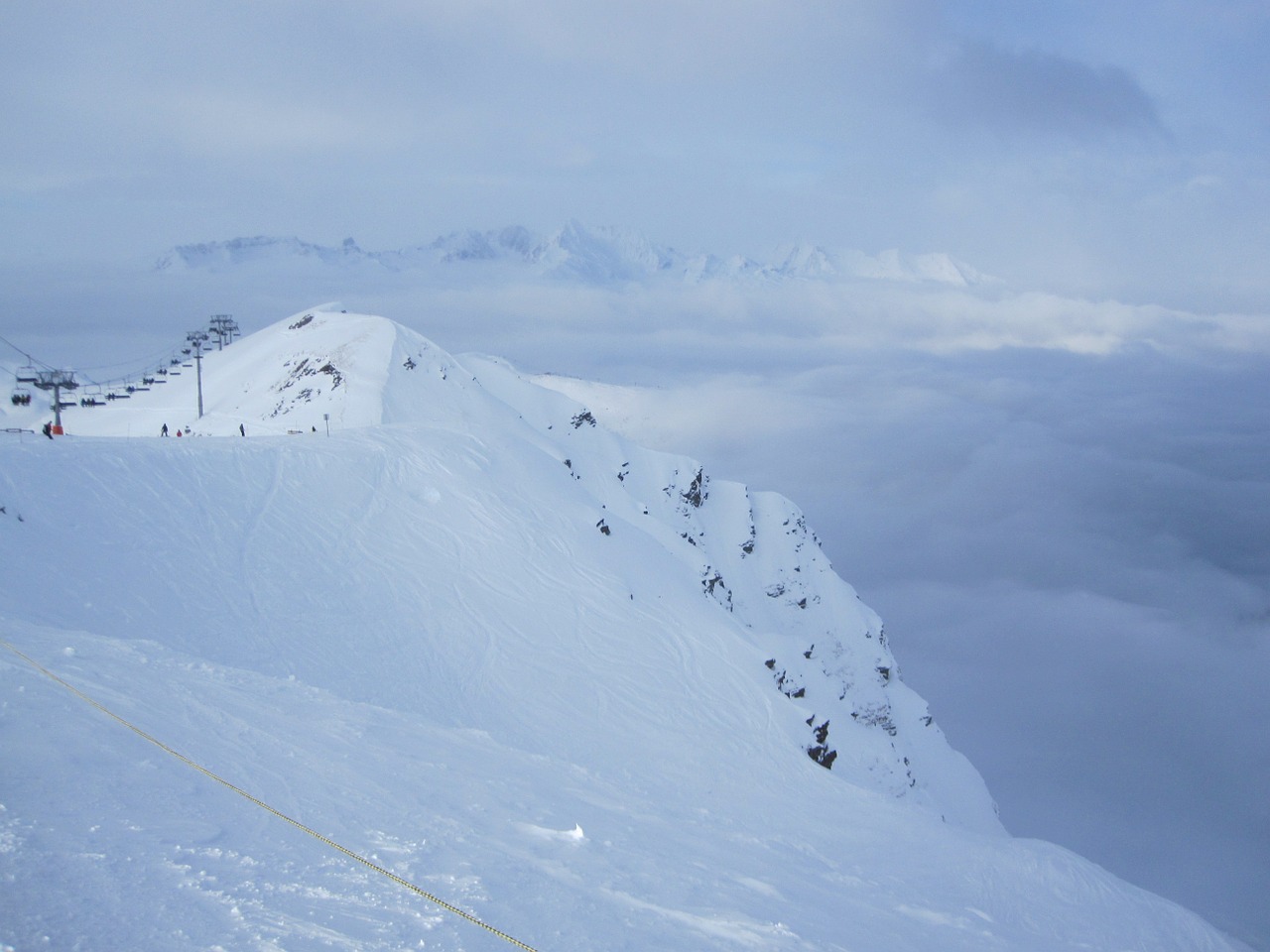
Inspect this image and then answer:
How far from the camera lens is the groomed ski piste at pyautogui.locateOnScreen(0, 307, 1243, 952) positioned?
771cm

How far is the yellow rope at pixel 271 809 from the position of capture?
306 inches

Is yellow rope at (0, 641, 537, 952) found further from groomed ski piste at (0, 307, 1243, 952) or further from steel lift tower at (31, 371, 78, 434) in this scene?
steel lift tower at (31, 371, 78, 434)

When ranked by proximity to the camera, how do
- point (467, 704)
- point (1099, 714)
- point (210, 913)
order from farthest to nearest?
point (1099, 714)
point (467, 704)
point (210, 913)

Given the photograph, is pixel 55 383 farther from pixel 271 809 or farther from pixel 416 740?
pixel 271 809

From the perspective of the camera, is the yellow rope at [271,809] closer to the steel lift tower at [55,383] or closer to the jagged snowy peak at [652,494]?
the jagged snowy peak at [652,494]

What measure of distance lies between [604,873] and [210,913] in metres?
4.93

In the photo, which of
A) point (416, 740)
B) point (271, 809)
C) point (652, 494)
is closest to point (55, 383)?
point (416, 740)

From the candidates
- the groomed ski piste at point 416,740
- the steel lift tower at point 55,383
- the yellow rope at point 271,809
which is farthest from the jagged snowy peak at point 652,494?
the yellow rope at point 271,809

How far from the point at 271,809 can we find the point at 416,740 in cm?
431

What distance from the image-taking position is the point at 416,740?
44.1 ft

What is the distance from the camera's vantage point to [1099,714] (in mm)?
150625

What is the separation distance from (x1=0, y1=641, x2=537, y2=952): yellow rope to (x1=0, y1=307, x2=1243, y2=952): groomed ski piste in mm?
106

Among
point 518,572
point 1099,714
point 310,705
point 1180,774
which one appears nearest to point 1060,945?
point 310,705

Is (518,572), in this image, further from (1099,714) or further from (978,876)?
(1099,714)
